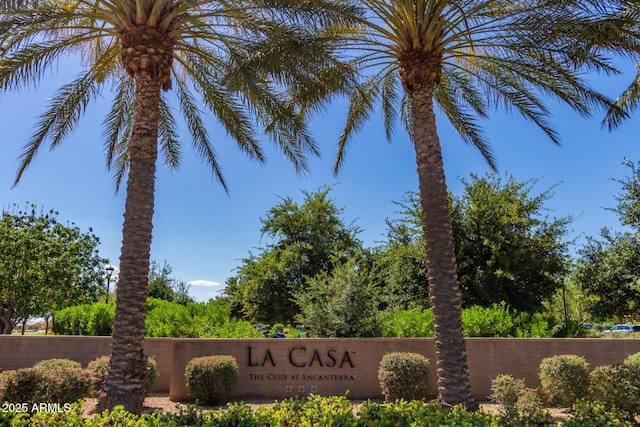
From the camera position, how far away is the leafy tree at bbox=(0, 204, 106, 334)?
23.0 metres

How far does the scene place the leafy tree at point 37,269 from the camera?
75.4ft

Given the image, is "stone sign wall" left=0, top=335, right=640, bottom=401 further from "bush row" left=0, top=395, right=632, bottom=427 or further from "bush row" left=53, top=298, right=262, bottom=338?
→ "bush row" left=0, top=395, right=632, bottom=427

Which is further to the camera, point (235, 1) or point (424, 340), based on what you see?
point (424, 340)

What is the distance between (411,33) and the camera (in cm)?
975

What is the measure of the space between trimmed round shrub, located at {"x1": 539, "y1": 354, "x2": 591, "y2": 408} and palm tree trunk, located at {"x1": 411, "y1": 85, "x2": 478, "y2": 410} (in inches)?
159

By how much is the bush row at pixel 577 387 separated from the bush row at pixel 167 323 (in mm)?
7270

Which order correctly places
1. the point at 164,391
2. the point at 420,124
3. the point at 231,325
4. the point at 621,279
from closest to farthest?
the point at 420,124
the point at 164,391
the point at 231,325
the point at 621,279

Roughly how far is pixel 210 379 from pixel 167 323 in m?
4.80

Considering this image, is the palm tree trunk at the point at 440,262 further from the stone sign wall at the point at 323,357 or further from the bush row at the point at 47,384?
the bush row at the point at 47,384

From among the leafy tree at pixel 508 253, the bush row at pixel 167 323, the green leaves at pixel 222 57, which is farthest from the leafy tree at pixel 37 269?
the leafy tree at pixel 508 253

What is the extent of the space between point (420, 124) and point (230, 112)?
4.75 m

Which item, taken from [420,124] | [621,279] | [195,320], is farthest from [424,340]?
[621,279]

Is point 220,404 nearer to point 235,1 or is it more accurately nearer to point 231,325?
point 231,325

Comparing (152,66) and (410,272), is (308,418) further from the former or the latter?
(410,272)
